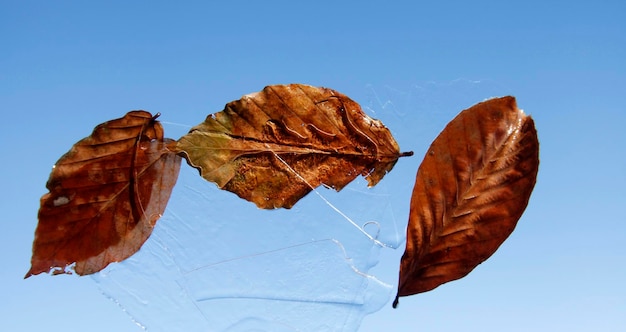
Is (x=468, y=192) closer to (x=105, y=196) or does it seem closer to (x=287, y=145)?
(x=287, y=145)

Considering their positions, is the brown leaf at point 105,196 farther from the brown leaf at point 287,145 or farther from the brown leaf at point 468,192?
the brown leaf at point 468,192

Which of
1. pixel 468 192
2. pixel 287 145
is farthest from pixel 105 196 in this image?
pixel 468 192

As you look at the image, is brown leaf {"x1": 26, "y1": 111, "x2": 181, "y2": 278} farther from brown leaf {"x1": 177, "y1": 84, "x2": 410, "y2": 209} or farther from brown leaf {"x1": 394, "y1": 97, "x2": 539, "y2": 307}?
brown leaf {"x1": 394, "y1": 97, "x2": 539, "y2": 307}

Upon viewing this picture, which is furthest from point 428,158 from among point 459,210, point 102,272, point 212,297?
point 102,272

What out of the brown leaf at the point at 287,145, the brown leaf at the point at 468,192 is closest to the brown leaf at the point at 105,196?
the brown leaf at the point at 287,145

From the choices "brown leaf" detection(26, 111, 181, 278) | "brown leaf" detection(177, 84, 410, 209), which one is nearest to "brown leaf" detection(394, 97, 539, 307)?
"brown leaf" detection(177, 84, 410, 209)
